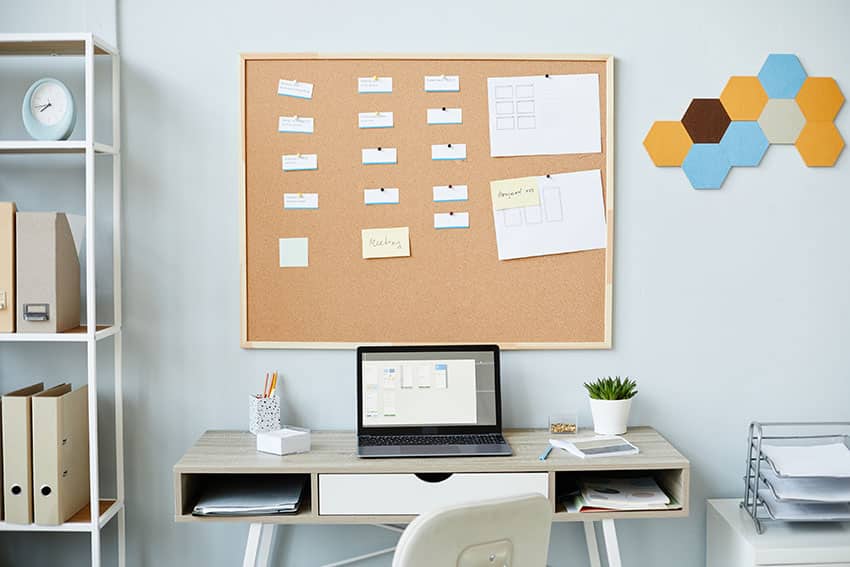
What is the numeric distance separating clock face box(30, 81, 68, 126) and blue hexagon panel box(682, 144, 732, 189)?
6.17 ft

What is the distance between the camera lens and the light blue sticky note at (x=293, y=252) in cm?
259

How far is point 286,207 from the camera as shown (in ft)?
8.48

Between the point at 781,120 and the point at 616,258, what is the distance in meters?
0.67

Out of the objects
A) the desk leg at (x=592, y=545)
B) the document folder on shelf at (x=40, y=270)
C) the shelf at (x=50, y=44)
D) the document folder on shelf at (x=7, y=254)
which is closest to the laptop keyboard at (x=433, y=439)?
the desk leg at (x=592, y=545)

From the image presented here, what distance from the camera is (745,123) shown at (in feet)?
8.57

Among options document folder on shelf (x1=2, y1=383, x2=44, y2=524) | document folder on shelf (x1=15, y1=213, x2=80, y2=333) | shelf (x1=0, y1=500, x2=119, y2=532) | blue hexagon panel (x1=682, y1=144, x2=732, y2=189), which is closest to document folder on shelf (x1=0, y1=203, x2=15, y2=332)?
document folder on shelf (x1=15, y1=213, x2=80, y2=333)

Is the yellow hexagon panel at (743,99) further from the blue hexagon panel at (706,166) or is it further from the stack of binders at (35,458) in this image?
the stack of binders at (35,458)

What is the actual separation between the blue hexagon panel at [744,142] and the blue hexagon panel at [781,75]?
123mm

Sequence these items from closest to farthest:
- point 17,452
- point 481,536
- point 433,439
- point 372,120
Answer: point 481,536
point 17,452
point 433,439
point 372,120

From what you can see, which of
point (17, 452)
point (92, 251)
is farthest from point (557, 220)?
point (17, 452)

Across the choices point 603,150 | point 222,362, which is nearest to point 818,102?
point 603,150

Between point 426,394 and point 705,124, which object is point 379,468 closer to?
point 426,394

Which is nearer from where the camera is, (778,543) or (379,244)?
(778,543)

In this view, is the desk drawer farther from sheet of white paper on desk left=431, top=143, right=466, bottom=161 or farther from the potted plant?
sheet of white paper on desk left=431, top=143, right=466, bottom=161
